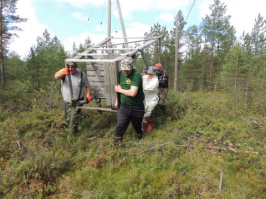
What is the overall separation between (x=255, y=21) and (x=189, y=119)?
60.7ft

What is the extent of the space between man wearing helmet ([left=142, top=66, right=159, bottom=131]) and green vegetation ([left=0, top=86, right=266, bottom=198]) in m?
0.39

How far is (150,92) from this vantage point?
4750 mm

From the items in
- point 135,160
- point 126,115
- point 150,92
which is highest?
point 150,92

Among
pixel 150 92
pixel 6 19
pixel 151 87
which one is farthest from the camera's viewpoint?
pixel 6 19

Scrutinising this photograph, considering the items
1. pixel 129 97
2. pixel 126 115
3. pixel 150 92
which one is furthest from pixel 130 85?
pixel 150 92

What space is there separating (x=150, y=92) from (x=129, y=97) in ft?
3.96

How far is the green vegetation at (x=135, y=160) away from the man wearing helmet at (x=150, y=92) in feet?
1.27

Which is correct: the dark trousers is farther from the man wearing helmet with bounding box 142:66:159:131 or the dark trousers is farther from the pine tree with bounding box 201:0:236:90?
the pine tree with bounding box 201:0:236:90

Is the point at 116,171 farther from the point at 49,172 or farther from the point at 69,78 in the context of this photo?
the point at 69,78

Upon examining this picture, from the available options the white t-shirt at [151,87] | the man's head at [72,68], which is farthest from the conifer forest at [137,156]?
the man's head at [72,68]

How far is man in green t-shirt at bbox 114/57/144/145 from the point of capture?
352 cm

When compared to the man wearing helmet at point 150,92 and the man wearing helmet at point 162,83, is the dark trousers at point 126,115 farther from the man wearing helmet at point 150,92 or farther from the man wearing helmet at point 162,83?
the man wearing helmet at point 162,83

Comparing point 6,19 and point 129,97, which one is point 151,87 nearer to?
point 129,97

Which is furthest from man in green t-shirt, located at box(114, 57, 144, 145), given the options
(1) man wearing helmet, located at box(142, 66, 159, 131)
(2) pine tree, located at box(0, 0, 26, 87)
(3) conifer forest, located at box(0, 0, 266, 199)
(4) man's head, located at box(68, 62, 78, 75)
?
(2) pine tree, located at box(0, 0, 26, 87)
